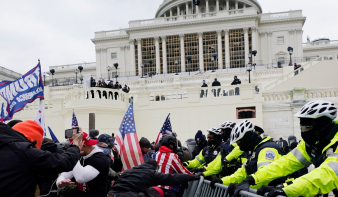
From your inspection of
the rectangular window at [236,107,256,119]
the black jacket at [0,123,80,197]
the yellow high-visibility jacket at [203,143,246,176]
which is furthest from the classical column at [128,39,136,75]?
the black jacket at [0,123,80,197]

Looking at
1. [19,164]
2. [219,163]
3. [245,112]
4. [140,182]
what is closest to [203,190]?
[219,163]

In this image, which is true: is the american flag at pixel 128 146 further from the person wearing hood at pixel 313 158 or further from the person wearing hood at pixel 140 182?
the person wearing hood at pixel 313 158

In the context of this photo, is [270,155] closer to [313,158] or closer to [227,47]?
[313,158]

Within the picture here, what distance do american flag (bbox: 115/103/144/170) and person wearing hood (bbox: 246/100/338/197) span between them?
11.7 ft

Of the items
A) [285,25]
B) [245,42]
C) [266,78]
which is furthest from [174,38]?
[266,78]

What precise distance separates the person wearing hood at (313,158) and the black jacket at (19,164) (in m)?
1.89

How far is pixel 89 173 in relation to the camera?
4.48 metres

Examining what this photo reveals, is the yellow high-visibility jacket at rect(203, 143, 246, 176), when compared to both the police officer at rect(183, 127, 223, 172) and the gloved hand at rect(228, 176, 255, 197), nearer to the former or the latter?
the police officer at rect(183, 127, 223, 172)

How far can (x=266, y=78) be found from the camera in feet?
107

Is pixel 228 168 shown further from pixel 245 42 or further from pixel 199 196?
pixel 245 42

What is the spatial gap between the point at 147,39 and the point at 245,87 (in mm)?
47836

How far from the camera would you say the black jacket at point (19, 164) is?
327 cm

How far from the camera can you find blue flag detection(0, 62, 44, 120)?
11.5 m

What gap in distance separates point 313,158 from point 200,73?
36741 millimetres
